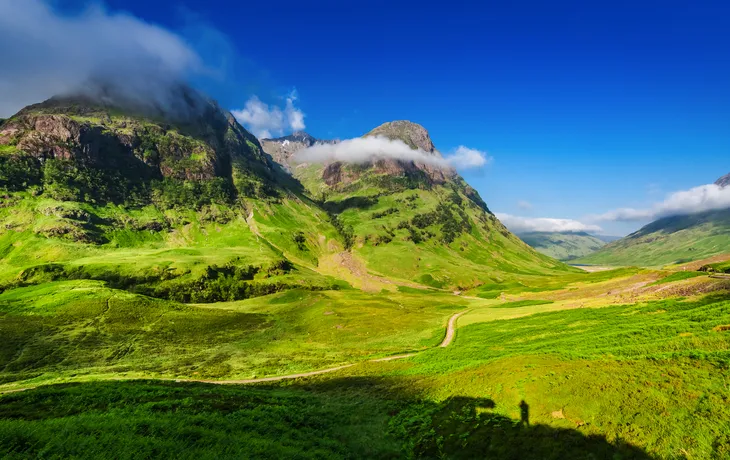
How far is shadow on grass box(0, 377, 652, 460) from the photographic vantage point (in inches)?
590

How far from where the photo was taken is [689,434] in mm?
14453

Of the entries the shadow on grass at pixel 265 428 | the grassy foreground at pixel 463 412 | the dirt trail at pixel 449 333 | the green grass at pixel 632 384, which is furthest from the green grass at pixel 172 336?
the green grass at pixel 632 384

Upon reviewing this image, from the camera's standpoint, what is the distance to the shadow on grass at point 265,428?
14992 mm

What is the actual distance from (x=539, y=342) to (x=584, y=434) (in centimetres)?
2988

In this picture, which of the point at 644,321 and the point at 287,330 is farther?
the point at 287,330

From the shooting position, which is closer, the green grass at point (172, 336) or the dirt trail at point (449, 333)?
the green grass at point (172, 336)

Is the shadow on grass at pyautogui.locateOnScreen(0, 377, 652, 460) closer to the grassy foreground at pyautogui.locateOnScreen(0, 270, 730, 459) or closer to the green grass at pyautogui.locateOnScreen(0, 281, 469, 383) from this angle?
the grassy foreground at pyautogui.locateOnScreen(0, 270, 730, 459)

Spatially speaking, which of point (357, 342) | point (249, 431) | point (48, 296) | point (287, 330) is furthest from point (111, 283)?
point (249, 431)

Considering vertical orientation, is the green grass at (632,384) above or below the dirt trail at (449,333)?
above

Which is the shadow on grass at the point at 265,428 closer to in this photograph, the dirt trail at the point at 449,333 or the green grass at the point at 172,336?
the green grass at the point at 172,336

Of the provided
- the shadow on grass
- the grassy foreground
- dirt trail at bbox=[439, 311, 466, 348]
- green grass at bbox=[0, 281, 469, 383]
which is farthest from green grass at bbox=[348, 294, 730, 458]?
green grass at bbox=[0, 281, 469, 383]

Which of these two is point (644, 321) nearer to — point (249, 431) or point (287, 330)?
point (249, 431)

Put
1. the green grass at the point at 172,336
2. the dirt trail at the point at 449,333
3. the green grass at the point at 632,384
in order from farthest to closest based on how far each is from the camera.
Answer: the dirt trail at the point at 449,333
the green grass at the point at 172,336
the green grass at the point at 632,384

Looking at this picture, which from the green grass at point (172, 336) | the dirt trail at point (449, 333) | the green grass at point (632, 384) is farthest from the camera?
the dirt trail at point (449, 333)
